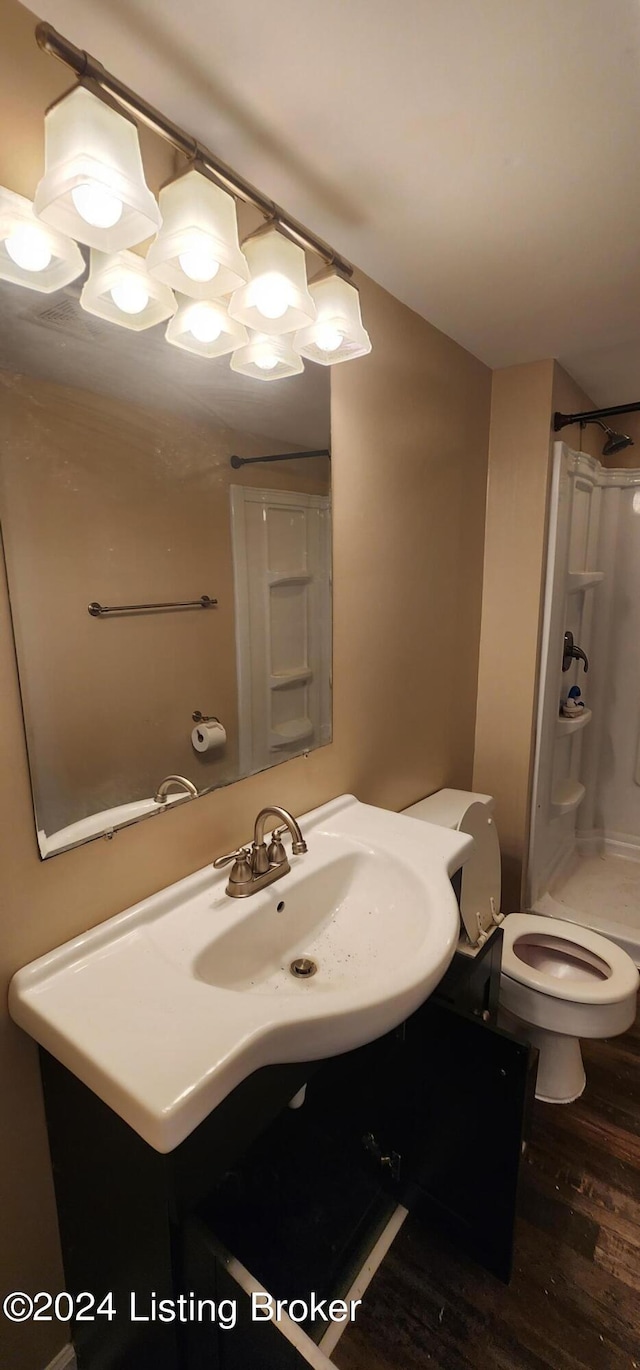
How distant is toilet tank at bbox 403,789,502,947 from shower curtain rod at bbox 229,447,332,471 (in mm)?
931

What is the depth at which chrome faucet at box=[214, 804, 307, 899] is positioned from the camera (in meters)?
1.08

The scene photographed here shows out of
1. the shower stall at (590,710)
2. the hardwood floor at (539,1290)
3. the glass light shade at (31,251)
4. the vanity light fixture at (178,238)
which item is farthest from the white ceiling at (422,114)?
the hardwood floor at (539,1290)

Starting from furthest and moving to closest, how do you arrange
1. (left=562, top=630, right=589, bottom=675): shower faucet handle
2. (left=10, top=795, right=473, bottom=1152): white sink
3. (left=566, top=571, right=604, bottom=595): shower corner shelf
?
1. (left=562, top=630, right=589, bottom=675): shower faucet handle
2. (left=566, top=571, right=604, bottom=595): shower corner shelf
3. (left=10, top=795, right=473, bottom=1152): white sink

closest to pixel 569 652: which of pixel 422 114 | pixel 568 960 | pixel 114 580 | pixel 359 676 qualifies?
pixel 568 960

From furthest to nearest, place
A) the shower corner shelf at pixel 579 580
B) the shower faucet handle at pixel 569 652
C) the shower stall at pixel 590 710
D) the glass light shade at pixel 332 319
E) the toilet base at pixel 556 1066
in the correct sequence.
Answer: the shower faucet handle at pixel 569 652
the shower corner shelf at pixel 579 580
the shower stall at pixel 590 710
the toilet base at pixel 556 1066
the glass light shade at pixel 332 319

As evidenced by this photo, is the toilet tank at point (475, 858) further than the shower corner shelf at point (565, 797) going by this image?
No

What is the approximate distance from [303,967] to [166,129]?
1.35 meters

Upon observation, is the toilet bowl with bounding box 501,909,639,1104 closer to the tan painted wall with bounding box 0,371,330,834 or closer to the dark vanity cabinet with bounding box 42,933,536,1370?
the dark vanity cabinet with bounding box 42,933,536,1370

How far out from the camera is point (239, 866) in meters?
1.09

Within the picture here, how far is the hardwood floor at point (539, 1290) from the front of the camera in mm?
1162

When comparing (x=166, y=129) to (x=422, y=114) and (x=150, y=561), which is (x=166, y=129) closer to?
(x=422, y=114)

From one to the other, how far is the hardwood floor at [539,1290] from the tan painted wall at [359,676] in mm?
677

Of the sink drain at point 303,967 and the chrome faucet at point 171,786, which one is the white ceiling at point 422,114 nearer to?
the chrome faucet at point 171,786

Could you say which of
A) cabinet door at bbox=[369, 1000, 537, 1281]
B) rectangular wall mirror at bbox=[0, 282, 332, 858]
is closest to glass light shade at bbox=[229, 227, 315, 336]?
rectangular wall mirror at bbox=[0, 282, 332, 858]
